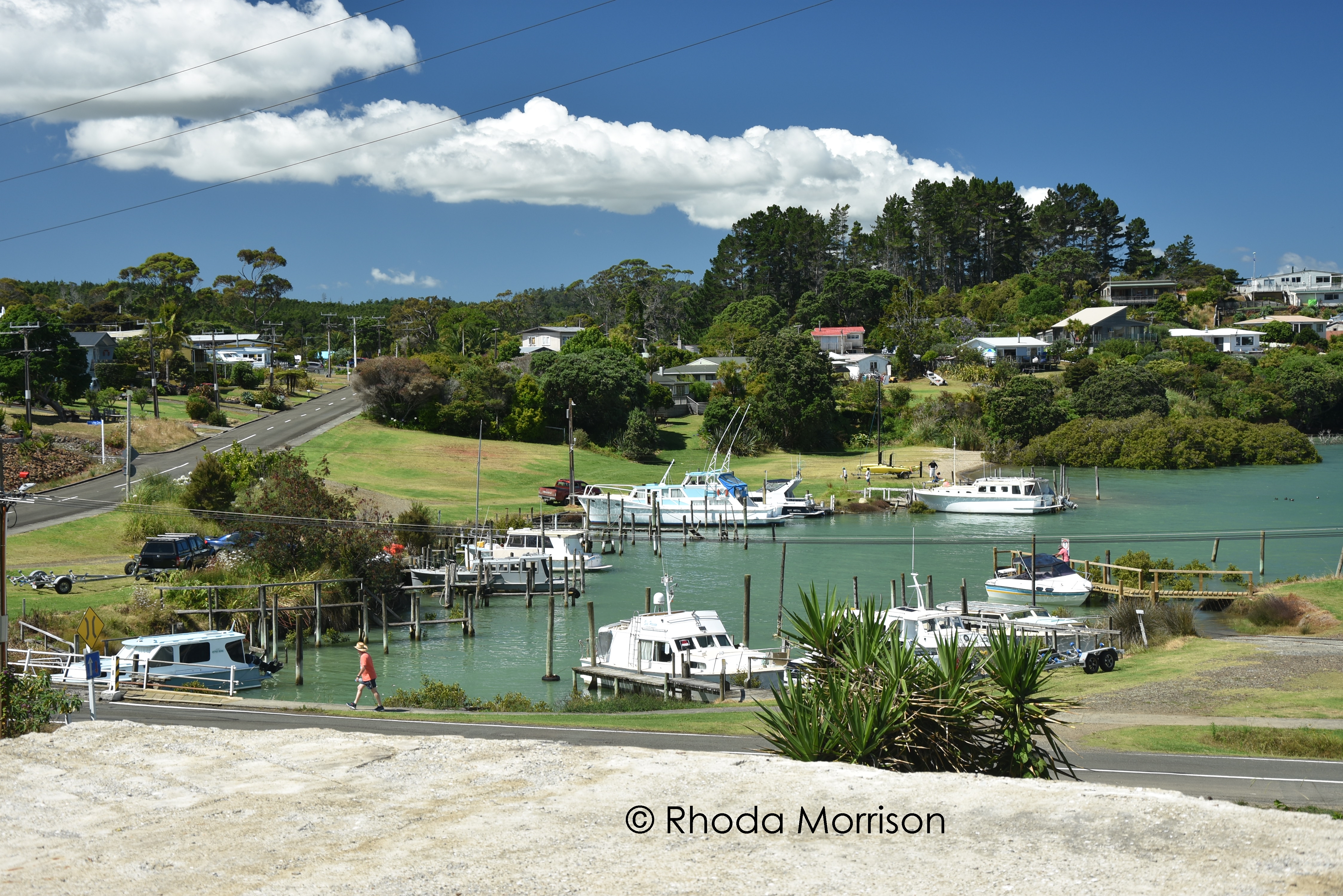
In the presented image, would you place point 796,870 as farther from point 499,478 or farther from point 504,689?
point 499,478

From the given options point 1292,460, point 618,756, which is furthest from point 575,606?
→ point 1292,460

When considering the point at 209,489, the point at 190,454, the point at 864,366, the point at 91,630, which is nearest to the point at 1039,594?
the point at 91,630

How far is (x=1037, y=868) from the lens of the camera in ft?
34.0

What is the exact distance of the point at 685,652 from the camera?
3353 cm

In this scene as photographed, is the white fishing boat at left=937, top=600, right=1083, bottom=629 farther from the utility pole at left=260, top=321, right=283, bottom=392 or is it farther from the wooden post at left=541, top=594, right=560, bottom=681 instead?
the utility pole at left=260, top=321, right=283, bottom=392

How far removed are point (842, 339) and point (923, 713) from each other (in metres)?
125

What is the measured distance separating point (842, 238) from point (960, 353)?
54962mm

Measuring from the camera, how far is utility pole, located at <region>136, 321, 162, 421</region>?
259 ft

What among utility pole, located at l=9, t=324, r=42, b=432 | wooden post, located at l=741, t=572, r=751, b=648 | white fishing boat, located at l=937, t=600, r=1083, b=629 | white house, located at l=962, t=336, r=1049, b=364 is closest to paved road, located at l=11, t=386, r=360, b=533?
utility pole, located at l=9, t=324, r=42, b=432

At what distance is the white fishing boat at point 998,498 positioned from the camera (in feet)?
241

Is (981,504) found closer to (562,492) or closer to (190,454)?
(562,492)

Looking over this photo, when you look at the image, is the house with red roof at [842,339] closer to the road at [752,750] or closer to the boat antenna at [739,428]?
the boat antenna at [739,428]

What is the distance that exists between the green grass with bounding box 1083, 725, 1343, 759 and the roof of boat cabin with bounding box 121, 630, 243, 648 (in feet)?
A: 83.9

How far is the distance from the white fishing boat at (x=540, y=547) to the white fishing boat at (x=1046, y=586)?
19.8m
